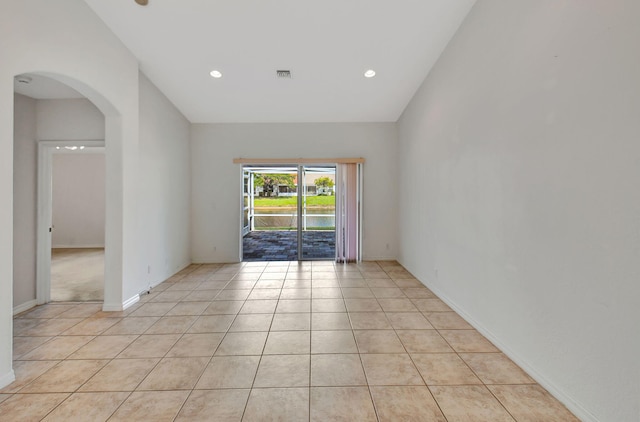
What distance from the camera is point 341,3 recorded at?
2.54 m

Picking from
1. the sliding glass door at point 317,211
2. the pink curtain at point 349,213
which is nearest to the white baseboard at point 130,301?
the sliding glass door at point 317,211

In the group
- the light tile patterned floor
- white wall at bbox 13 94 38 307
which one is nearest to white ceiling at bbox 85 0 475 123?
white wall at bbox 13 94 38 307

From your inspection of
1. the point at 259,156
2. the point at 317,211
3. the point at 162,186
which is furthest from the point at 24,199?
the point at 317,211

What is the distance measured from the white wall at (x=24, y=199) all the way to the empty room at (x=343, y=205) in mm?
22

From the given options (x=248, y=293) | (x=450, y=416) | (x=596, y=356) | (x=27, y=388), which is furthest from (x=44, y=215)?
(x=596, y=356)

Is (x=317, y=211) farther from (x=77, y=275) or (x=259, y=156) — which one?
(x=77, y=275)

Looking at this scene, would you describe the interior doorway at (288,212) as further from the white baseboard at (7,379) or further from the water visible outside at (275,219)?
the white baseboard at (7,379)

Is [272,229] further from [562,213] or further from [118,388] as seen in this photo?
[562,213]

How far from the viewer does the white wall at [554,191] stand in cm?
130

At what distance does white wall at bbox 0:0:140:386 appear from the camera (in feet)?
5.75

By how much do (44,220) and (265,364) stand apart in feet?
10.6

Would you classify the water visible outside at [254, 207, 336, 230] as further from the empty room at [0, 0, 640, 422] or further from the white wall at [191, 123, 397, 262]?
the empty room at [0, 0, 640, 422]

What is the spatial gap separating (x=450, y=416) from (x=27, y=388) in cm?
265

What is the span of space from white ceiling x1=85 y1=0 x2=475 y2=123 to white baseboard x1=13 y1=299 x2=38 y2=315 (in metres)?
3.06
